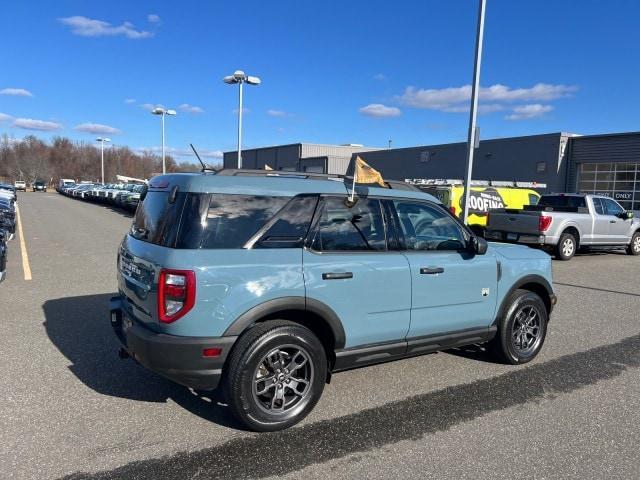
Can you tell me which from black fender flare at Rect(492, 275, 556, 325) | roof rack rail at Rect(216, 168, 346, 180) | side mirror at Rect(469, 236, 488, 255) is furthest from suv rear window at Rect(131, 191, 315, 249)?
black fender flare at Rect(492, 275, 556, 325)

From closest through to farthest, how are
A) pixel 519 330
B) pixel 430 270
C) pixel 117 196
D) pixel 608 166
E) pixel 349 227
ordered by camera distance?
pixel 349 227, pixel 430 270, pixel 519 330, pixel 608 166, pixel 117 196

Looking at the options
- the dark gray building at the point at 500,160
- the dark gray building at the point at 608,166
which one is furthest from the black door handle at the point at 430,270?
the dark gray building at the point at 500,160

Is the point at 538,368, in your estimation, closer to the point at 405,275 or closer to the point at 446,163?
the point at 405,275

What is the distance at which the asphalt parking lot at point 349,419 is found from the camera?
10.4 feet

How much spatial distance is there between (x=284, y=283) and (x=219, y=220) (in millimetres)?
629

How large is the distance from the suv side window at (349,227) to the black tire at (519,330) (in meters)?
1.70

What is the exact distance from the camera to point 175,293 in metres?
3.29

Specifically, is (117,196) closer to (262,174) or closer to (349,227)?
(262,174)

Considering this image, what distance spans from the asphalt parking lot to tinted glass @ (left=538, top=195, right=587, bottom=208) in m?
9.61

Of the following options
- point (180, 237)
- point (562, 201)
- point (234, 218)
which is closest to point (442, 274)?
point (234, 218)

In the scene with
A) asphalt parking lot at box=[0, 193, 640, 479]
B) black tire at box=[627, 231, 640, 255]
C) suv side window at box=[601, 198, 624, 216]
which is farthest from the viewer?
black tire at box=[627, 231, 640, 255]

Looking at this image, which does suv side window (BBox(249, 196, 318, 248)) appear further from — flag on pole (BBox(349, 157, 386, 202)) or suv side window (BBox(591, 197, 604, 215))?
suv side window (BBox(591, 197, 604, 215))

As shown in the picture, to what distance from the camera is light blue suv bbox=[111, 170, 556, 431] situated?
11.0ft

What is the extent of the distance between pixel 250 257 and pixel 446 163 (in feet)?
109
